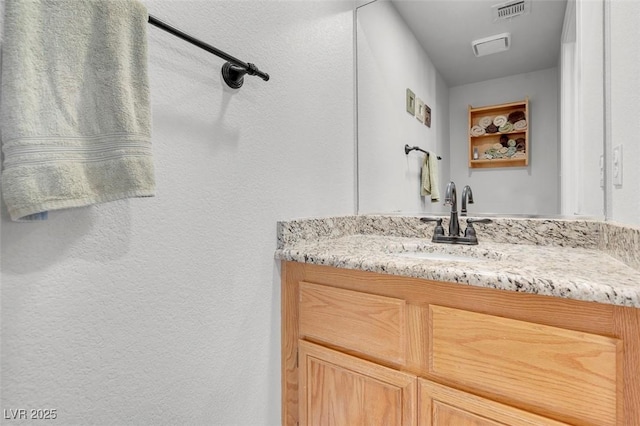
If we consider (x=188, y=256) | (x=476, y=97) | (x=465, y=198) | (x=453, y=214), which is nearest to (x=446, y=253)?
(x=453, y=214)

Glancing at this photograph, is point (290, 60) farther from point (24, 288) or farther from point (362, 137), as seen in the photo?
point (24, 288)

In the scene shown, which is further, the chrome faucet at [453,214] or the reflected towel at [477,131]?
the reflected towel at [477,131]

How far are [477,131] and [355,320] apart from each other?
3.14 ft

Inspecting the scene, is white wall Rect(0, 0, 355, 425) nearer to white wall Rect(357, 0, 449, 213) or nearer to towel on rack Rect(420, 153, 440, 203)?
white wall Rect(357, 0, 449, 213)

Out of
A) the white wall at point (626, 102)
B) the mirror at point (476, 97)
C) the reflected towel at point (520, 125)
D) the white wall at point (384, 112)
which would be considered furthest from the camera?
the white wall at point (384, 112)

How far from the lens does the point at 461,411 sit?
0.73 m

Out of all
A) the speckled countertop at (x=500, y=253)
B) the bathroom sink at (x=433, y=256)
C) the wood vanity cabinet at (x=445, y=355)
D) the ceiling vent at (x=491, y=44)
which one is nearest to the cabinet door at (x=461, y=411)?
the wood vanity cabinet at (x=445, y=355)

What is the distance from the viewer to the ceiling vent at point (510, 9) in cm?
122

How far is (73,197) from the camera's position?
21.2 inches

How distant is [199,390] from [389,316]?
1.78ft

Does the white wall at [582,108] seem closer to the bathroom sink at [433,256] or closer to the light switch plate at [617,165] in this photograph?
the light switch plate at [617,165]

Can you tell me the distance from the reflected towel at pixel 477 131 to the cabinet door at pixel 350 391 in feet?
3.31

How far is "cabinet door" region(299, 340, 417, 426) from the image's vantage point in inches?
32.5

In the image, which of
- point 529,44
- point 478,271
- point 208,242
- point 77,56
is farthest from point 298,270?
point 529,44
